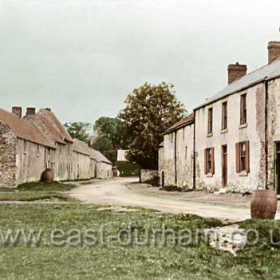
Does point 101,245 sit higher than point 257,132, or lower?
lower

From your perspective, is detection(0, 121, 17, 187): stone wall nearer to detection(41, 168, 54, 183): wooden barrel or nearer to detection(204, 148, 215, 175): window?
detection(41, 168, 54, 183): wooden barrel

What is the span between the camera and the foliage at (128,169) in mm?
101625

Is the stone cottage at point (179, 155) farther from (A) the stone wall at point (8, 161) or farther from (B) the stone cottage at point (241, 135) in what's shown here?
(A) the stone wall at point (8, 161)

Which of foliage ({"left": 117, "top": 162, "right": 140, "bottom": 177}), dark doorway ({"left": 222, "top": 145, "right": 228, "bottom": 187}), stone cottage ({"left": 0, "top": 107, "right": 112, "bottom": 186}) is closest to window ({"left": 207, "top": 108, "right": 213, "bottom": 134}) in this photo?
dark doorway ({"left": 222, "top": 145, "right": 228, "bottom": 187})

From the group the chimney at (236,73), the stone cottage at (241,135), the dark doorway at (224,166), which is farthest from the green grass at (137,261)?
the chimney at (236,73)

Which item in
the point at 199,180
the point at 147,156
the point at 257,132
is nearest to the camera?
the point at 257,132

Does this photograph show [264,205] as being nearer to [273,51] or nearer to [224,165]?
[224,165]

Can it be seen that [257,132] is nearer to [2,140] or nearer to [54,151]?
[2,140]

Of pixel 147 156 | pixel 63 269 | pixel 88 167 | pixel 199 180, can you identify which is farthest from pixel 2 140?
pixel 88 167

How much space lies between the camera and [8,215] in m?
15.5

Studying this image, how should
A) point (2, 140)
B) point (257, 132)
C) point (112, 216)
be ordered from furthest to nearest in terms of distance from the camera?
point (2, 140), point (257, 132), point (112, 216)

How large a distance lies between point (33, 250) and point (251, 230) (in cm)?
477

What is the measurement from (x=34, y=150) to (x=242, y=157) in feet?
72.8

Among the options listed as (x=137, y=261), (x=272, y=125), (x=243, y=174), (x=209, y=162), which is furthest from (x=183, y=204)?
(x=137, y=261)
